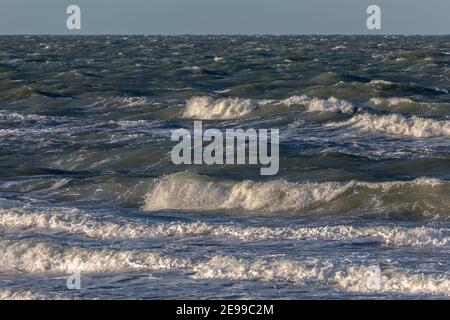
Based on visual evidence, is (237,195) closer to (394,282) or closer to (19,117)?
(394,282)

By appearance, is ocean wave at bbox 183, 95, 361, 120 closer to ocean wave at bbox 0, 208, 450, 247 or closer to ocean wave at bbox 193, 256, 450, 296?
ocean wave at bbox 0, 208, 450, 247

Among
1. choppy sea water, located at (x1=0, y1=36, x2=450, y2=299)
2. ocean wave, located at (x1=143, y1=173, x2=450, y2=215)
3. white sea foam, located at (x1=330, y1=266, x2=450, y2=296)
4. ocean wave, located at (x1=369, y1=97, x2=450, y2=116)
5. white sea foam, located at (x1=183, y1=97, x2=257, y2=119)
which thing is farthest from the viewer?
white sea foam, located at (x1=183, y1=97, x2=257, y2=119)

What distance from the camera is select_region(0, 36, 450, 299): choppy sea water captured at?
46.3ft

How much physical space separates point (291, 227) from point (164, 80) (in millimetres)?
38138

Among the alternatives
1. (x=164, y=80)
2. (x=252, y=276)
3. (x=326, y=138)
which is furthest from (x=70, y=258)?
(x=164, y=80)

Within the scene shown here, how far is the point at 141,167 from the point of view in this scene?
25969mm

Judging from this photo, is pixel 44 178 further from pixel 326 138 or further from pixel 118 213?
pixel 326 138

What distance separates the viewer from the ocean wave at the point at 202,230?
1644 centimetres

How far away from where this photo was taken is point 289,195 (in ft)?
68.2

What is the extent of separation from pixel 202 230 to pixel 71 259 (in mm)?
2687

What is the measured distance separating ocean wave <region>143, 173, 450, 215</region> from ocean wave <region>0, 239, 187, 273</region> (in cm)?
472

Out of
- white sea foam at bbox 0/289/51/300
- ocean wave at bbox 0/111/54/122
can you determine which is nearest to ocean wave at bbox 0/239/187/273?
white sea foam at bbox 0/289/51/300

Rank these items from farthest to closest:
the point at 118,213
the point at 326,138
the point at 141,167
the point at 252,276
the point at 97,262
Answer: the point at 326,138
the point at 141,167
the point at 118,213
the point at 97,262
the point at 252,276

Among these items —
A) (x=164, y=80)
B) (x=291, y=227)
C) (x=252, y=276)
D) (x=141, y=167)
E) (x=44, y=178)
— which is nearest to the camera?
(x=252, y=276)
